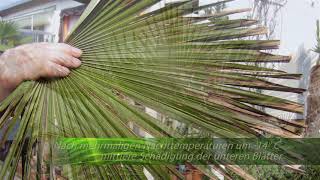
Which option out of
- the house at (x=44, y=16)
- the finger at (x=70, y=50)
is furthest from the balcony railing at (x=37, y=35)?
the finger at (x=70, y=50)

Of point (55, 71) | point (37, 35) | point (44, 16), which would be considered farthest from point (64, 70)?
point (44, 16)

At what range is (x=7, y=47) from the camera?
154cm

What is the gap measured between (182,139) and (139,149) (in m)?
0.15

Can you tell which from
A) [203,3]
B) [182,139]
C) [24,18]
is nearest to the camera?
[182,139]

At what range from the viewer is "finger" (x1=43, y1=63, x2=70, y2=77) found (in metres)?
1.42

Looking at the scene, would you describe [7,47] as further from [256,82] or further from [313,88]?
[313,88]

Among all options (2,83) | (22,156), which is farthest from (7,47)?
(22,156)

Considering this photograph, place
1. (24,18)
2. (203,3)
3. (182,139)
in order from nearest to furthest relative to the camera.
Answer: (182,139), (203,3), (24,18)

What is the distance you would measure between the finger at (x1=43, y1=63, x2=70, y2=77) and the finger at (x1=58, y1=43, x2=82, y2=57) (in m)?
0.06

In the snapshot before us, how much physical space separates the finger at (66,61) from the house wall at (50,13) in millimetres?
161

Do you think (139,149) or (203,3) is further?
(203,3)

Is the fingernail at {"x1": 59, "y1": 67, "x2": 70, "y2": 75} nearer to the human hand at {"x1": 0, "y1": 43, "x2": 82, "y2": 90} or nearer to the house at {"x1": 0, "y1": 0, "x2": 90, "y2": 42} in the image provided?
the human hand at {"x1": 0, "y1": 43, "x2": 82, "y2": 90}

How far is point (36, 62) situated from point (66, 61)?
0.38 ft

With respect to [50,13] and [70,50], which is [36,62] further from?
[50,13]
